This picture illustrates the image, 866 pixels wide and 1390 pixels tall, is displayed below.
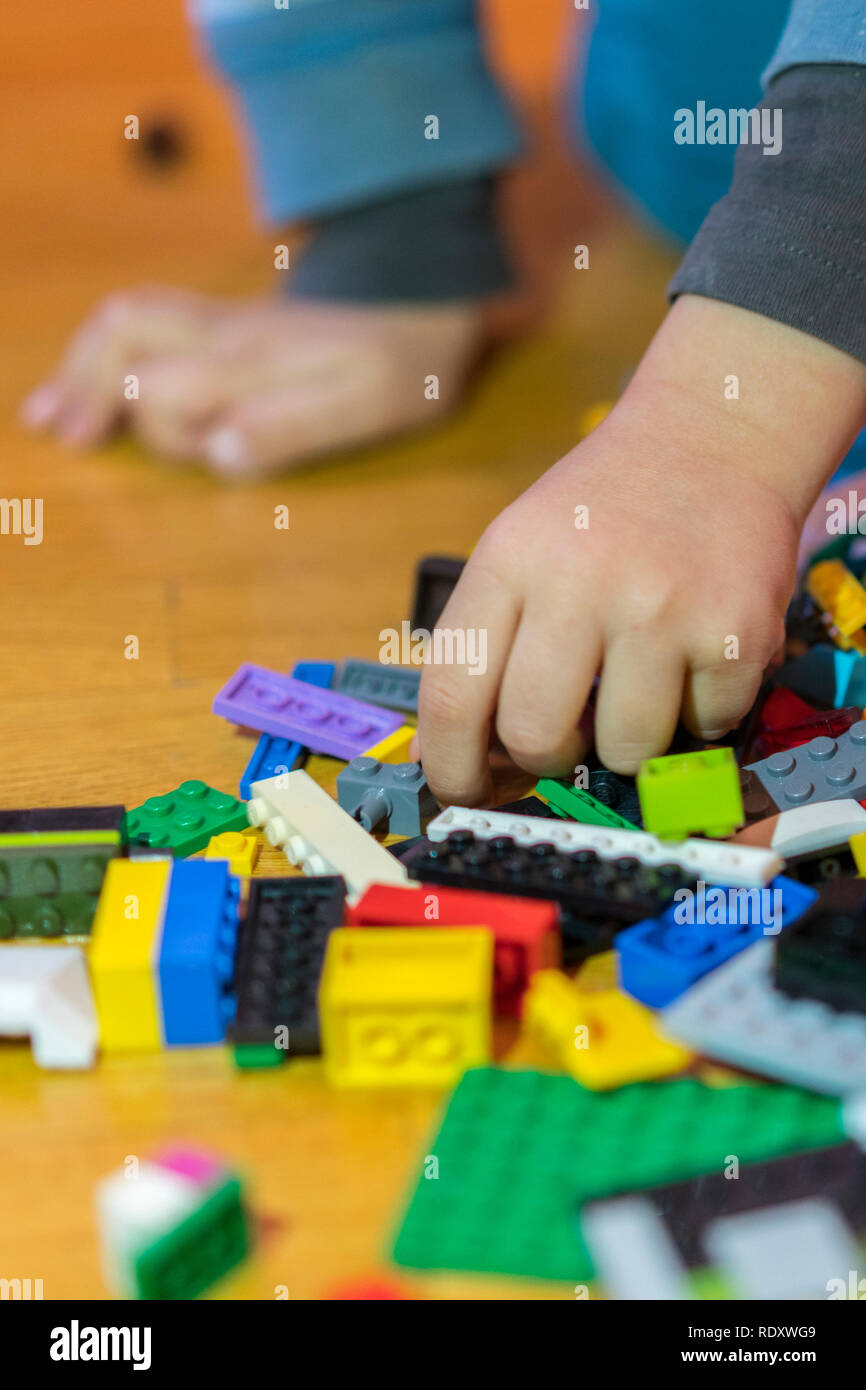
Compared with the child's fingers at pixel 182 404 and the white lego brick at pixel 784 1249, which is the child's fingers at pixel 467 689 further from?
the child's fingers at pixel 182 404

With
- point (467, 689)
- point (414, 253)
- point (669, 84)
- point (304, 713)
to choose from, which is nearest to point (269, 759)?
point (304, 713)

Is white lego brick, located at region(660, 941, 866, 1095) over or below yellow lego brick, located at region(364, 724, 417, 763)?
below

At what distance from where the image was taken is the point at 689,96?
4.13 feet

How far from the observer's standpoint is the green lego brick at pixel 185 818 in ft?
2.22

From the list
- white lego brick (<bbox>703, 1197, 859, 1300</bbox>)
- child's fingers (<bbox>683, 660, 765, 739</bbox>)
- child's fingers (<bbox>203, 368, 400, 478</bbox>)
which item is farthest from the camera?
child's fingers (<bbox>203, 368, 400, 478</bbox>)

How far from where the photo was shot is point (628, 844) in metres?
0.60

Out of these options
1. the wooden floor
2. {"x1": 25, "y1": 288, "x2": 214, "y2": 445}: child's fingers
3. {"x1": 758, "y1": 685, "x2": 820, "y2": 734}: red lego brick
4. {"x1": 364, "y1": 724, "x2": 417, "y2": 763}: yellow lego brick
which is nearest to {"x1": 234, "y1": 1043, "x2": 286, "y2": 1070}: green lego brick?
the wooden floor

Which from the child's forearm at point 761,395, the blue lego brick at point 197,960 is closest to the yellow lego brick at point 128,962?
the blue lego brick at point 197,960

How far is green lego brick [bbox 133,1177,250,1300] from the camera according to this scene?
1.43 feet

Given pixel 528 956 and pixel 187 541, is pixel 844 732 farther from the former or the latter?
pixel 187 541

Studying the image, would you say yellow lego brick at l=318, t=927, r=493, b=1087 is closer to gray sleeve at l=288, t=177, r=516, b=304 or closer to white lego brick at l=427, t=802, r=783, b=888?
white lego brick at l=427, t=802, r=783, b=888

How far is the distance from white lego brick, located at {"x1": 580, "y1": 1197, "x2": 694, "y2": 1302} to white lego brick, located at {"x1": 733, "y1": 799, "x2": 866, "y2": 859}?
192 mm
